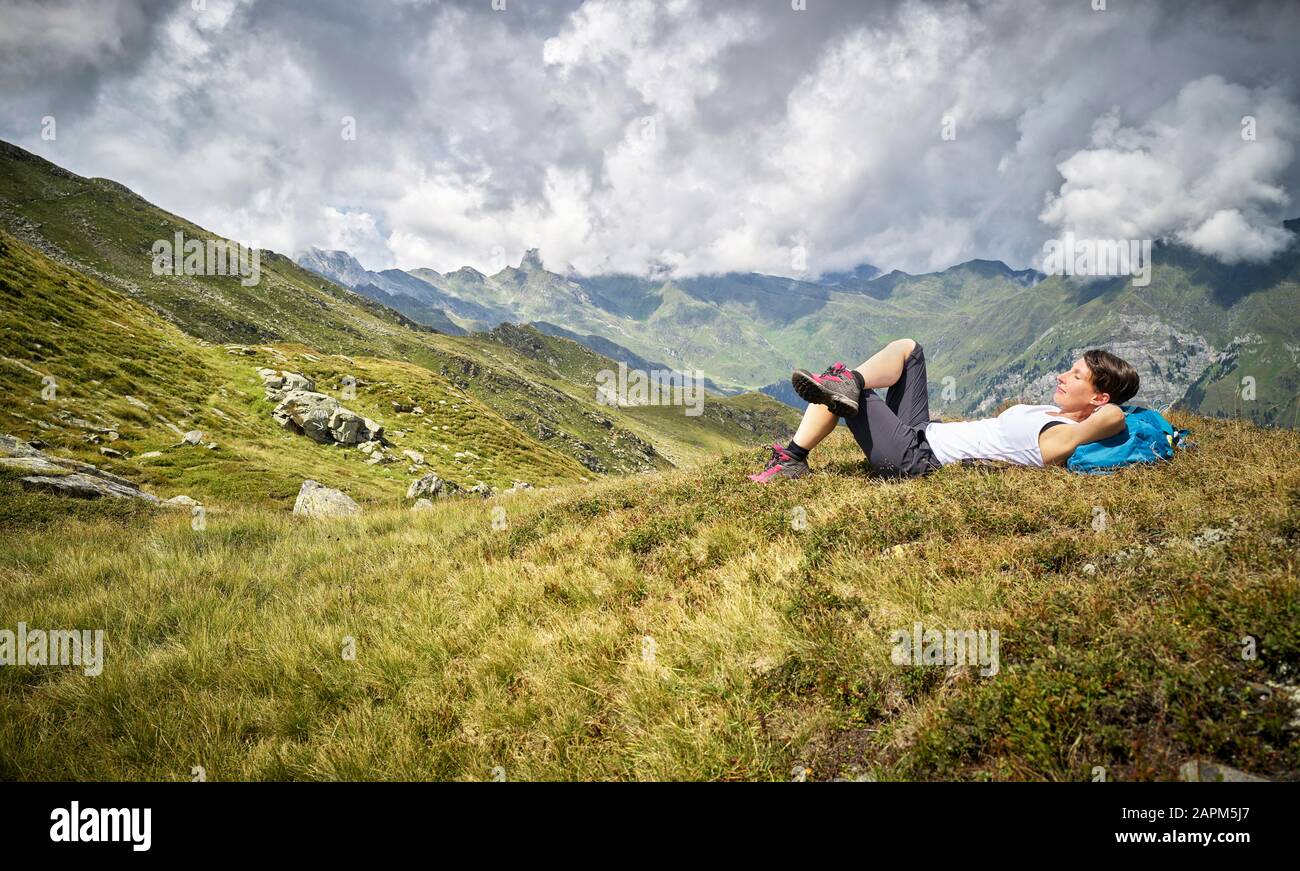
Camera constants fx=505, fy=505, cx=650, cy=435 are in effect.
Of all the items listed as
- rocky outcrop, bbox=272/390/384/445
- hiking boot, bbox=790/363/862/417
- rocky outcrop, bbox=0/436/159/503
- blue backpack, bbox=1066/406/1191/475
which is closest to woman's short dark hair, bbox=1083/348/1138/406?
blue backpack, bbox=1066/406/1191/475

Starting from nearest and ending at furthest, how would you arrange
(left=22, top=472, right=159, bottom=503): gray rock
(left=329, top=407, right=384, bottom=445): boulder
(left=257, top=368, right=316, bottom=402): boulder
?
(left=22, top=472, right=159, bottom=503): gray rock, (left=329, top=407, right=384, bottom=445): boulder, (left=257, top=368, right=316, bottom=402): boulder

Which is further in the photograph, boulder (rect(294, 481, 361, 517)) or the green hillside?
boulder (rect(294, 481, 361, 517))

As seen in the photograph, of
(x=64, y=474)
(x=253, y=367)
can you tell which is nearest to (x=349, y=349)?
(x=253, y=367)

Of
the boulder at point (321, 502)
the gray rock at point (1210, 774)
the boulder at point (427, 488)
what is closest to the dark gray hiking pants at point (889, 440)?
the gray rock at point (1210, 774)

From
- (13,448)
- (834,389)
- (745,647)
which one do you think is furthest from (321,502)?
(745,647)

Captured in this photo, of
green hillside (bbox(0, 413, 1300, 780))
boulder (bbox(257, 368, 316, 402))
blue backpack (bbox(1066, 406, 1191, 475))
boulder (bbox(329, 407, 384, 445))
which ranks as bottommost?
green hillside (bbox(0, 413, 1300, 780))

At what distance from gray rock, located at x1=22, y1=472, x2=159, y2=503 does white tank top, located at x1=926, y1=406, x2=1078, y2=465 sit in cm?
→ 1717

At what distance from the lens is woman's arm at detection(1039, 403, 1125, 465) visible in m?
6.39

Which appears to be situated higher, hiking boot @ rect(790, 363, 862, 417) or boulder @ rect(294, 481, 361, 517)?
hiking boot @ rect(790, 363, 862, 417)

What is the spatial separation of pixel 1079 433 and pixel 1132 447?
742 millimetres

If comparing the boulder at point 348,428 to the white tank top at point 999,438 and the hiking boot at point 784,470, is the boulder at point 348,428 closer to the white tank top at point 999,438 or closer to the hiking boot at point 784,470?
the hiking boot at point 784,470

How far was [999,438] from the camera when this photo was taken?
283 inches

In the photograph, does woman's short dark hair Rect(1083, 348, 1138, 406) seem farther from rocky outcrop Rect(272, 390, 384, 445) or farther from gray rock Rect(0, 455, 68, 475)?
rocky outcrop Rect(272, 390, 384, 445)

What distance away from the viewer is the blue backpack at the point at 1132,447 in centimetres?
648
